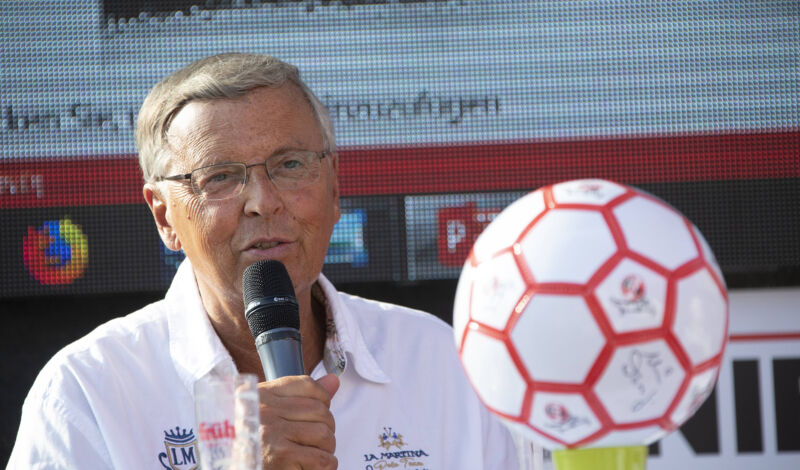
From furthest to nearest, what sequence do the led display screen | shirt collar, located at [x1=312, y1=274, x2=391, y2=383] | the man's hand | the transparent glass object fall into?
the led display screen, shirt collar, located at [x1=312, y1=274, x2=391, y2=383], the man's hand, the transparent glass object

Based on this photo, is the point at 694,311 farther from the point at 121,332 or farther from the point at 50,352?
the point at 50,352

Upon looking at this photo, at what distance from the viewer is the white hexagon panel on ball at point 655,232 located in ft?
2.38

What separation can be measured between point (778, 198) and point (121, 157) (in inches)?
62.1

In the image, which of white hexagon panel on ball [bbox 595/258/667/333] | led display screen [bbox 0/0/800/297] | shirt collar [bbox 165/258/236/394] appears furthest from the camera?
led display screen [bbox 0/0/800/297]

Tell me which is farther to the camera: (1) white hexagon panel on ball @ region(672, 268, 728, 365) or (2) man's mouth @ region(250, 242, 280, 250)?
(2) man's mouth @ region(250, 242, 280, 250)

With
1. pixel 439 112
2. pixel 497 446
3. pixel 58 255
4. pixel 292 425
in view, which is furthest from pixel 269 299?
pixel 58 255

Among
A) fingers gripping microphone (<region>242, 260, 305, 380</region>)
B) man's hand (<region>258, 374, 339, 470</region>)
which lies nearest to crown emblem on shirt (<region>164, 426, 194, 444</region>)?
fingers gripping microphone (<region>242, 260, 305, 380</region>)

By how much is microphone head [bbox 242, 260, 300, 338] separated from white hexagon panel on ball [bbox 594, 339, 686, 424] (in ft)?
1.54

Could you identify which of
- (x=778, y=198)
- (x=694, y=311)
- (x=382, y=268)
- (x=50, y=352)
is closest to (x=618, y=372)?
(x=694, y=311)

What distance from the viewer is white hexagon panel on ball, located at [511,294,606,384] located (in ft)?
2.31

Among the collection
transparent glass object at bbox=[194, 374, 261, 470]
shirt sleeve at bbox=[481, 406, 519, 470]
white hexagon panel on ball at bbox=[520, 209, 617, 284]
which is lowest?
shirt sleeve at bbox=[481, 406, 519, 470]

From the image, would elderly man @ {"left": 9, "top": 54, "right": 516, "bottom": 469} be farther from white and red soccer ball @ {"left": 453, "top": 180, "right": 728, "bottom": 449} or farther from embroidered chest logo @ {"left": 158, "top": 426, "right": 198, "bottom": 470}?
white and red soccer ball @ {"left": 453, "top": 180, "right": 728, "bottom": 449}

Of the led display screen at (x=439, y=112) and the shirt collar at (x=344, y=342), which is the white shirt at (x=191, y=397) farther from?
the led display screen at (x=439, y=112)

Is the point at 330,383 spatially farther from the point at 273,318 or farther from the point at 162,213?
the point at 162,213
